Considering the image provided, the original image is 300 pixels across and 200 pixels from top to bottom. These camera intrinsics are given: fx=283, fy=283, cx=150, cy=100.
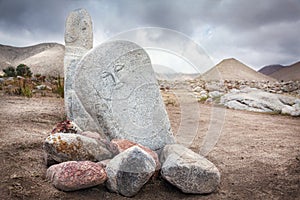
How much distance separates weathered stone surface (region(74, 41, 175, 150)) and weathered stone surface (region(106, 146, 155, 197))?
0.92 metres

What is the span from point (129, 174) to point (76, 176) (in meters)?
0.54

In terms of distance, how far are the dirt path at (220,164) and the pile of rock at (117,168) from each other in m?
0.10

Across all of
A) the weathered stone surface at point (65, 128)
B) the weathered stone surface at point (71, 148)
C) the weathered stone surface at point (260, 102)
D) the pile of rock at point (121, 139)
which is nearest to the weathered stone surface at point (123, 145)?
the pile of rock at point (121, 139)

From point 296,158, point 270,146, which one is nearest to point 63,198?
point 296,158

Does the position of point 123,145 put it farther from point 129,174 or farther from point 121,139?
point 129,174

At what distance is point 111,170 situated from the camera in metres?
3.05

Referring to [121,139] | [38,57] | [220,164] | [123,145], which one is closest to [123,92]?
[121,139]

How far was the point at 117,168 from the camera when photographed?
3.00 metres

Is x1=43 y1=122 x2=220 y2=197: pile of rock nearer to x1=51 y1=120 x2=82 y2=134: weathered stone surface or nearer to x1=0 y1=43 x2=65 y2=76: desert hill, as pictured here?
x1=51 y1=120 x2=82 y2=134: weathered stone surface

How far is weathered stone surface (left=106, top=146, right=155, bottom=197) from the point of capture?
2.97 meters

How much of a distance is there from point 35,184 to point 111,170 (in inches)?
32.1

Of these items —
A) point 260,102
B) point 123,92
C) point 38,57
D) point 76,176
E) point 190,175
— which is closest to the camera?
point 76,176

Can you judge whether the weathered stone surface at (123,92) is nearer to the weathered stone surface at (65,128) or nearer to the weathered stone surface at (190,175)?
the weathered stone surface at (65,128)

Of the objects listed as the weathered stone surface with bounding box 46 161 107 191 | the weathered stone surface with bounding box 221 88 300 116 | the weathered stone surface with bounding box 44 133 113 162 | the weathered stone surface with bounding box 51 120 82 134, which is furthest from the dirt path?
the weathered stone surface with bounding box 221 88 300 116
